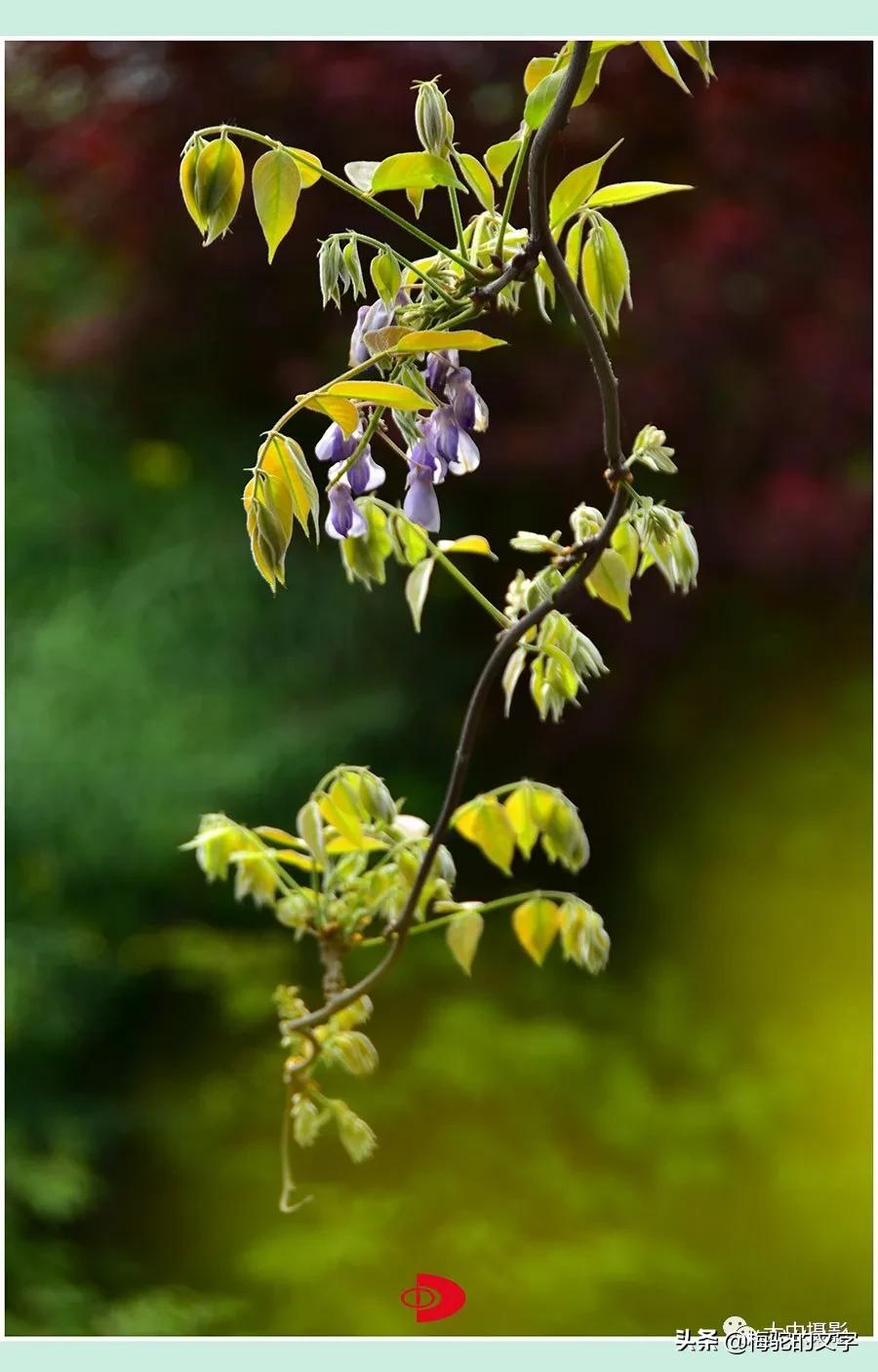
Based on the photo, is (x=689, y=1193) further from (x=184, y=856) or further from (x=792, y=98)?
(x=792, y=98)

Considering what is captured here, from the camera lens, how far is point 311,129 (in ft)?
4.90

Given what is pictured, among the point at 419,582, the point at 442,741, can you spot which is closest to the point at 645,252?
the point at 442,741

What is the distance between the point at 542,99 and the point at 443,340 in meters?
0.10

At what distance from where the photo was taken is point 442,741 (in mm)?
1729

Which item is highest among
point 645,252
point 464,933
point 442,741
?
point 645,252

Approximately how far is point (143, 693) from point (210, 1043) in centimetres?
51

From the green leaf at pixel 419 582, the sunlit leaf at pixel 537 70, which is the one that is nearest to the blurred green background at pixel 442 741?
the green leaf at pixel 419 582

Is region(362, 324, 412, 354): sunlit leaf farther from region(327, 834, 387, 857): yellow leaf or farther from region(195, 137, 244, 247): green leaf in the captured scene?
region(327, 834, 387, 857): yellow leaf

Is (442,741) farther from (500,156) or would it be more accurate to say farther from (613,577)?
(500,156)

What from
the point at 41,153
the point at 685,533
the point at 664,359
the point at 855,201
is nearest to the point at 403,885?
the point at 685,533

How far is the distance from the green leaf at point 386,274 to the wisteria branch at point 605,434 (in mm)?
37

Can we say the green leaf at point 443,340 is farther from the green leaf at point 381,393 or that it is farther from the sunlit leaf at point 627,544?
the sunlit leaf at point 627,544

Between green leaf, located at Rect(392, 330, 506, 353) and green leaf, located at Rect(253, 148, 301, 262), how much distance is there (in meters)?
0.06

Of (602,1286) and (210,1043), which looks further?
(210,1043)
